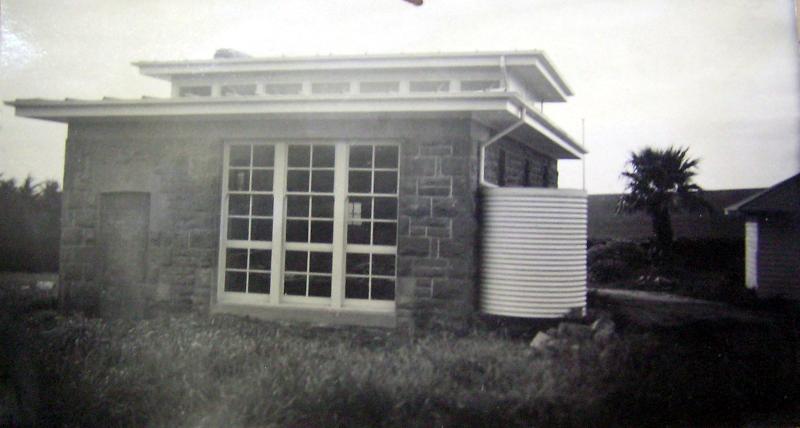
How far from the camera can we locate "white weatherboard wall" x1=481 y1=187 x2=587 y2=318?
8.07 m

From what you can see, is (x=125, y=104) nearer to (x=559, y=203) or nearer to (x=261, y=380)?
(x=261, y=380)

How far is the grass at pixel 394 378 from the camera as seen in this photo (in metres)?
5.07

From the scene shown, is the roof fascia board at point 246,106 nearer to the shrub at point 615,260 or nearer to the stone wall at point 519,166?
the stone wall at point 519,166

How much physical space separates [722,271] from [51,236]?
10.1 m

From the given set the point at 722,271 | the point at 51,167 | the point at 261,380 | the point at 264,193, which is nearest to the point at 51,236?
the point at 51,167

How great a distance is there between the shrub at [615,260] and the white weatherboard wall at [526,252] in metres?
5.13

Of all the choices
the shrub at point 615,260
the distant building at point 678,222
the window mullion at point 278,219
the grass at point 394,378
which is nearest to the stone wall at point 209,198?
the window mullion at point 278,219

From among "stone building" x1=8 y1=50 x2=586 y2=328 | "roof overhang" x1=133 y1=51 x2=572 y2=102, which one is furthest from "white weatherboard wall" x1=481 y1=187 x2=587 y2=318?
"roof overhang" x1=133 y1=51 x2=572 y2=102

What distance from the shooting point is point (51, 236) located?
992cm

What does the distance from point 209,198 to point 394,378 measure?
4.08m

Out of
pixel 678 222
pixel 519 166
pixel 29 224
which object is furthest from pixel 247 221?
pixel 678 222

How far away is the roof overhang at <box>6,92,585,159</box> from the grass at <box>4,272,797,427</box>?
8.18 ft

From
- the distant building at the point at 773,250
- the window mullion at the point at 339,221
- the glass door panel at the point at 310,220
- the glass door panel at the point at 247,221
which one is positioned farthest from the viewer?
the glass door panel at the point at 247,221

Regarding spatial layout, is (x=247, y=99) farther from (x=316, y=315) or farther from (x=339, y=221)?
(x=316, y=315)
